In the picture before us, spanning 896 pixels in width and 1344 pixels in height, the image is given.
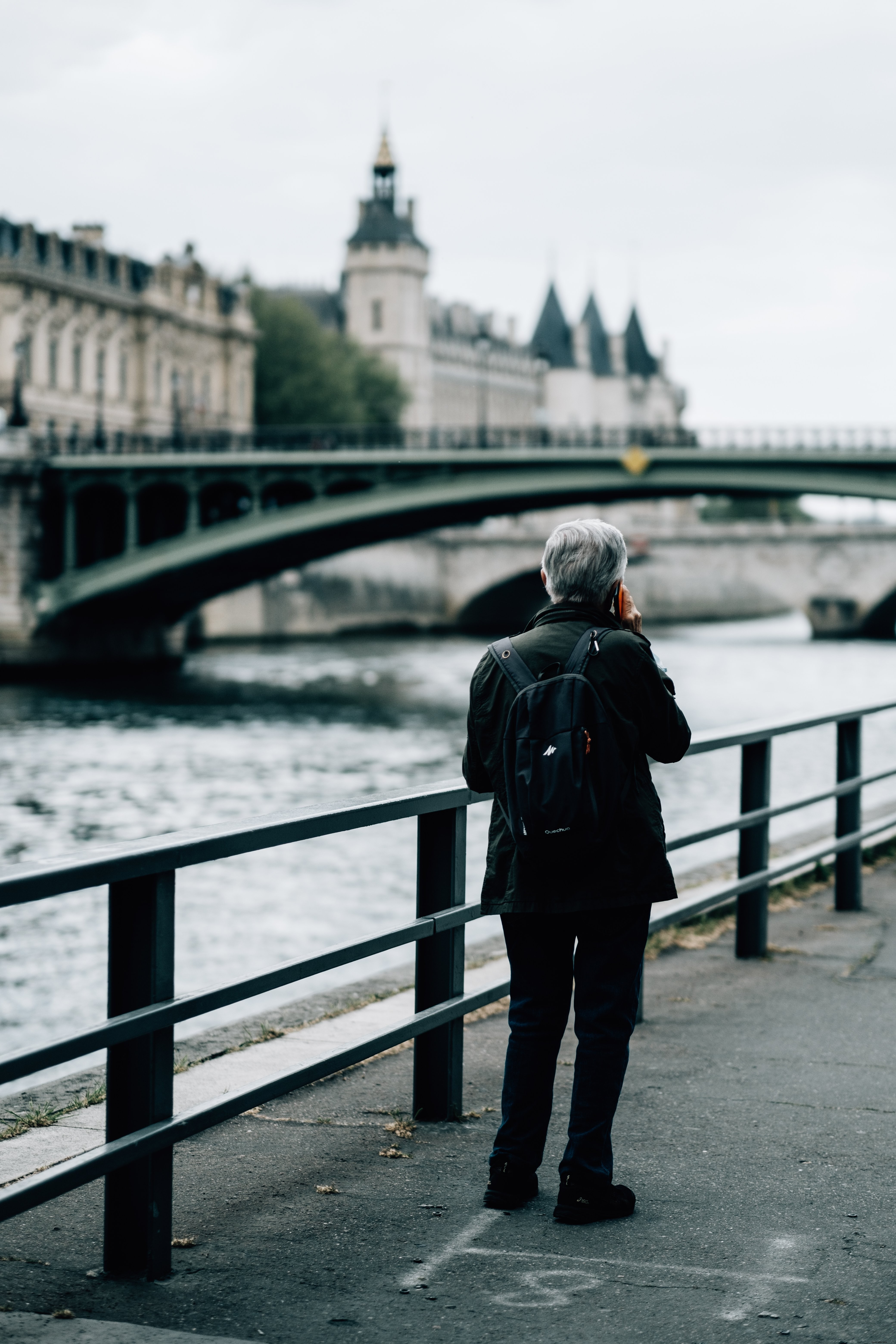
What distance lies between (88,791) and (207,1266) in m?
17.5

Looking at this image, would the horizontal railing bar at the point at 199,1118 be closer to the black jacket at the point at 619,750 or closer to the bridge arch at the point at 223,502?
the black jacket at the point at 619,750

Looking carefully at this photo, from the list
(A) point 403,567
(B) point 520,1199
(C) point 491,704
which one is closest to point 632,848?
(C) point 491,704

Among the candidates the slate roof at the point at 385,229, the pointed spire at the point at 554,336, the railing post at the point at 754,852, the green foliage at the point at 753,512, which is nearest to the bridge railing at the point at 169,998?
the railing post at the point at 754,852

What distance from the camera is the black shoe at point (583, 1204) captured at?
135 inches

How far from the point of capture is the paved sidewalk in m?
2.97

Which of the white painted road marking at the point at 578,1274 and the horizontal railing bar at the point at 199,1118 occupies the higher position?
the horizontal railing bar at the point at 199,1118

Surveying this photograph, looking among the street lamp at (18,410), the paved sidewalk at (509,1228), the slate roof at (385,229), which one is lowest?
the paved sidewalk at (509,1228)

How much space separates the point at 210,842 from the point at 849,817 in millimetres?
4461

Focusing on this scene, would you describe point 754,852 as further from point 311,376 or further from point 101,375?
point 311,376

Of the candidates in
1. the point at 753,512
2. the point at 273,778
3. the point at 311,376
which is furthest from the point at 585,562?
the point at 753,512

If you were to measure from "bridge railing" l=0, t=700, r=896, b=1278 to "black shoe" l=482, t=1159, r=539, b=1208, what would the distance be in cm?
39

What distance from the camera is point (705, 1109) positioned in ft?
14.0

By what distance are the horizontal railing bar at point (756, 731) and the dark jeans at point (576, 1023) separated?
0.80 metres

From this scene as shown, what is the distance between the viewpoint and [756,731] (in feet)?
18.5
